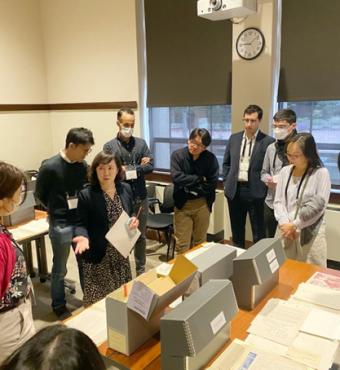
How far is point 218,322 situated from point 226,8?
9.39ft

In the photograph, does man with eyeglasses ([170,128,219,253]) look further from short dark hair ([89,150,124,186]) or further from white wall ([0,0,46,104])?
white wall ([0,0,46,104])

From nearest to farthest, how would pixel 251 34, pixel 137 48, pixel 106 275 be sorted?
pixel 106 275
pixel 251 34
pixel 137 48

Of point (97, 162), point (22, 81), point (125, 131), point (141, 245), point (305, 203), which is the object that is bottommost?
point (141, 245)

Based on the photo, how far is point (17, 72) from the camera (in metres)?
5.21

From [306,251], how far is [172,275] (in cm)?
127

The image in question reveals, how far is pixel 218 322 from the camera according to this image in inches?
49.1

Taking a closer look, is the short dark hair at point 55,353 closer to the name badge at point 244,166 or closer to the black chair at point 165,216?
the name badge at point 244,166

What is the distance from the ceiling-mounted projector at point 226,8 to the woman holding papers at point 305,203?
1.54 meters

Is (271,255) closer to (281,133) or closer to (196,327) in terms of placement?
(196,327)

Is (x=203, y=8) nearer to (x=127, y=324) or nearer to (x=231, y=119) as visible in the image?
(x=231, y=119)

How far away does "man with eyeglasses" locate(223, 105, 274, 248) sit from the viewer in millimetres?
3314

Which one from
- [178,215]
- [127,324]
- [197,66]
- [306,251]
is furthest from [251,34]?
[127,324]

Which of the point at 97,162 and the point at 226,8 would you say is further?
the point at 226,8

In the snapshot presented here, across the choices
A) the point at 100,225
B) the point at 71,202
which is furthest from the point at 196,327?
the point at 71,202
